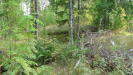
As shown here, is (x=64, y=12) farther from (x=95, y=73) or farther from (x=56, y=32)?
(x=95, y=73)

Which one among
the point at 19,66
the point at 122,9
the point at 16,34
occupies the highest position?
the point at 122,9

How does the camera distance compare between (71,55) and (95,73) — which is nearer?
(95,73)

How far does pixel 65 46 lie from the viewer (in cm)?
827

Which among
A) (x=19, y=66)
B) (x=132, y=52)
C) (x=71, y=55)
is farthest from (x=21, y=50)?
(x=132, y=52)

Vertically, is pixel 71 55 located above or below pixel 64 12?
below

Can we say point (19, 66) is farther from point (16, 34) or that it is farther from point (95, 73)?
point (95, 73)

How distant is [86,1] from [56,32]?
522 cm

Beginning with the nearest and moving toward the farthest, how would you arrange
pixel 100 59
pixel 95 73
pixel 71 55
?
pixel 95 73 → pixel 100 59 → pixel 71 55

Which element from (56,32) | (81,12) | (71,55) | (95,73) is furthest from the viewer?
(56,32)

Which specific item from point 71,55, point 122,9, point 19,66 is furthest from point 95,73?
point 122,9

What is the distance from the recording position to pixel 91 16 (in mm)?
14219

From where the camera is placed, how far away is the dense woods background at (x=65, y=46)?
14.6 ft

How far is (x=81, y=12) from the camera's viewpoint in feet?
42.9

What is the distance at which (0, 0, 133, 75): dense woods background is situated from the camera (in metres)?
4.46
